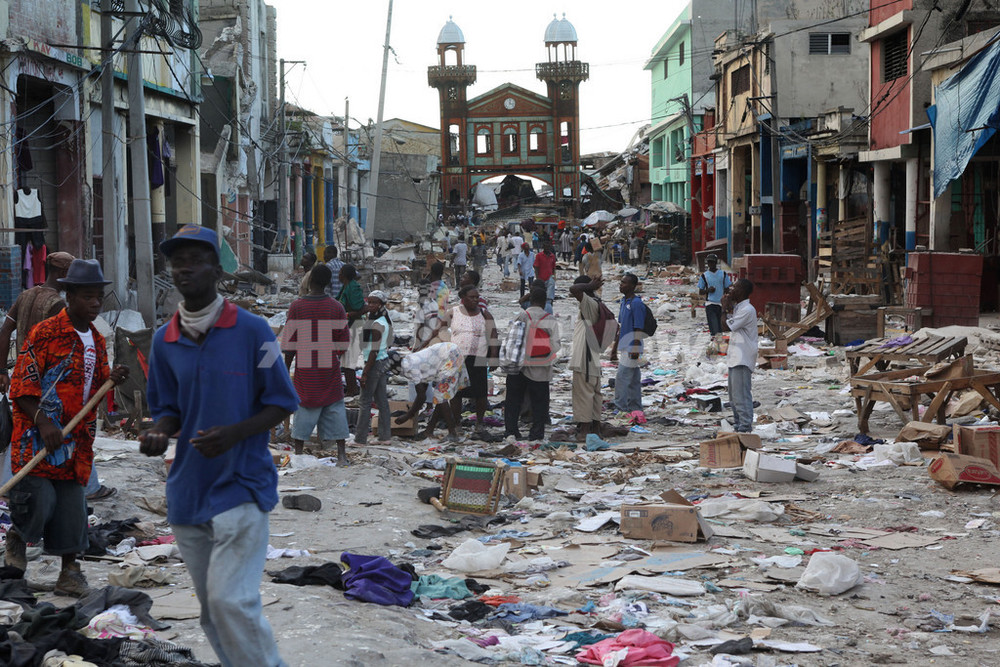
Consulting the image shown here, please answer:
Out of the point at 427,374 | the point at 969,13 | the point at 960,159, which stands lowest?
the point at 427,374

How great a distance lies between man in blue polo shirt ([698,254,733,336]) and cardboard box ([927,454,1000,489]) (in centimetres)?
919

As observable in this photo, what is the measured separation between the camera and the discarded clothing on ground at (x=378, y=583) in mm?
5699

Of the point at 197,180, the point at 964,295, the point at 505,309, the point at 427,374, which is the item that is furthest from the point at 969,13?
the point at 197,180

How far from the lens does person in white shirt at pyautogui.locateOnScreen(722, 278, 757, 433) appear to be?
10.4 meters

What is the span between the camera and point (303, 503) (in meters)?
7.78

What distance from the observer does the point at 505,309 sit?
80.9 ft

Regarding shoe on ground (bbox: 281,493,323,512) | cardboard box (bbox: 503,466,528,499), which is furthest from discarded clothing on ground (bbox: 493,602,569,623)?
cardboard box (bbox: 503,466,528,499)

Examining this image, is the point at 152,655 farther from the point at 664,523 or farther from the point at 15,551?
the point at 664,523

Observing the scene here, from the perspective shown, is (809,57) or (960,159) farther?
(809,57)

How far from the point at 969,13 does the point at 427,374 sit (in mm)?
14963

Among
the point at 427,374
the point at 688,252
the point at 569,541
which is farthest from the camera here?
the point at 688,252

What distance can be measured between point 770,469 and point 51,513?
5.68 m

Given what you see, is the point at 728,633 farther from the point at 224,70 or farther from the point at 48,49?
the point at 224,70

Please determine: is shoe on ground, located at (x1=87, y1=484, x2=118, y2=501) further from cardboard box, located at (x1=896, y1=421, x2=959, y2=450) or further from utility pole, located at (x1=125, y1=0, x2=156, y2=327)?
utility pole, located at (x1=125, y1=0, x2=156, y2=327)
